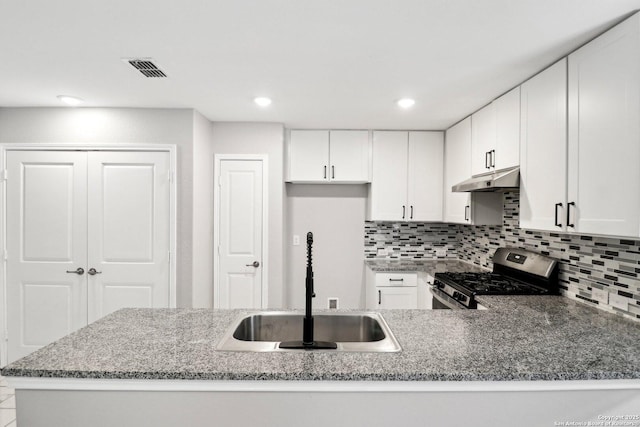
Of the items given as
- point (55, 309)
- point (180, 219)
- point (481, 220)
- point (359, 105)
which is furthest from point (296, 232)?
point (55, 309)

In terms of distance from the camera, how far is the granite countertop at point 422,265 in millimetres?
3383

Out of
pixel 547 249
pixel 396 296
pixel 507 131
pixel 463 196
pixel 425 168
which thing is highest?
pixel 507 131

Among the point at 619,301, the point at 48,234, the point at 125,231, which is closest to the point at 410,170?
the point at 619,301

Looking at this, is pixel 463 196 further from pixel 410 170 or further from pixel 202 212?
pixel 202 212

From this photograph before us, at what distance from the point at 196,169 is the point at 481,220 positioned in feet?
8.43

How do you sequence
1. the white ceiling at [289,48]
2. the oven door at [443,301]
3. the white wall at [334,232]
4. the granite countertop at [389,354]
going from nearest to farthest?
the granite countertop at [389,354] → the white ceiling at [289,48] → the oven door at [443,301] → the white wall at [334,232]

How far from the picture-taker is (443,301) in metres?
2.69

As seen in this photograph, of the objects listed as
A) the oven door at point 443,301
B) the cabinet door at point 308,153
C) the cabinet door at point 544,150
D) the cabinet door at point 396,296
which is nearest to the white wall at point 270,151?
the cabinet door at point 308,153

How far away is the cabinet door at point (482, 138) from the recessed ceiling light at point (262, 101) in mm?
1738

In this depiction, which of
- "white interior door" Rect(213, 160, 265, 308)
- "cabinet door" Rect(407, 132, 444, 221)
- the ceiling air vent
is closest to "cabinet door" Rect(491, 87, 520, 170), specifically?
"cabinet door" Rect(407, 132, 444, 221)

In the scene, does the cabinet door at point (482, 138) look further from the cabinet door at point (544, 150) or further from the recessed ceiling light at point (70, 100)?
the recessed ceiling light at point (70, 100)

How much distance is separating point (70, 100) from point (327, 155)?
228 cm

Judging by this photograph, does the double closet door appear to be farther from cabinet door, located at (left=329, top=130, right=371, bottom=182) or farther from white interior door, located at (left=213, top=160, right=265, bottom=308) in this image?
cabinet door, located at (left=329, top=130, right=371, bottom=182)

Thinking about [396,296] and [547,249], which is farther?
[396,296]
